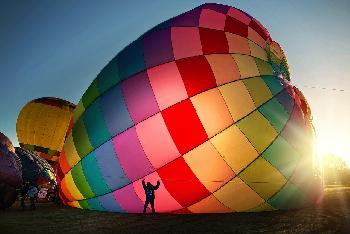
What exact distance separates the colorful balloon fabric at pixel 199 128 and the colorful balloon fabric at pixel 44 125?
50.5 ft

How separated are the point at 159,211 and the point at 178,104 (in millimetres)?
2736

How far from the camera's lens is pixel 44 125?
24.4 meters

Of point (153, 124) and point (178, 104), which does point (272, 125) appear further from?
point (153, 124)

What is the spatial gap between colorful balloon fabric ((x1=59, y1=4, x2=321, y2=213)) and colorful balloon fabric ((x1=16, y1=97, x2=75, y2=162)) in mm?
15406

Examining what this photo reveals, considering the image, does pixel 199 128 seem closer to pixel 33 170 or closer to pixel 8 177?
pixel 8 177

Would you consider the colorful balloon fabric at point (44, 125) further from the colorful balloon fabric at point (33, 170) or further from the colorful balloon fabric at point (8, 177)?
Answer: the colorful balloon fabric at point (8, 177)

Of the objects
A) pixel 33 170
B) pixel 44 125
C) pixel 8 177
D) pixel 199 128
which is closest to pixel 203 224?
pixel 199 128

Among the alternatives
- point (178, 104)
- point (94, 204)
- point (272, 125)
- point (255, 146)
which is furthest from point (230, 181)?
point (94, 204)

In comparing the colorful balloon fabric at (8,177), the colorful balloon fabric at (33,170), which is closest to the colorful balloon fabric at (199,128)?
the colorful balloon fabric at (8,177)

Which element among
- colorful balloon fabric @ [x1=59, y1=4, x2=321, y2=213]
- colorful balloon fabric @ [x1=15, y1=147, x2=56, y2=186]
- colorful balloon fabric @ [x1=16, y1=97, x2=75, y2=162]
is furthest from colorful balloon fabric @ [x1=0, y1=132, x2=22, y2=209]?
colorful balloon fabric @ [x1=16, y1=97, x2=75, y2=162]

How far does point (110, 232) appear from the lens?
6.07 meters

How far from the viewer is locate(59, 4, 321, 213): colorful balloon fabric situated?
820 cm

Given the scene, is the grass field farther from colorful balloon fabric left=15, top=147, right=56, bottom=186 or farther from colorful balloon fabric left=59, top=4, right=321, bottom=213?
colorful balloon fabric left=15, top=147, right=56, bottom=186

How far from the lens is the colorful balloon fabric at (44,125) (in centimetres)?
2436
